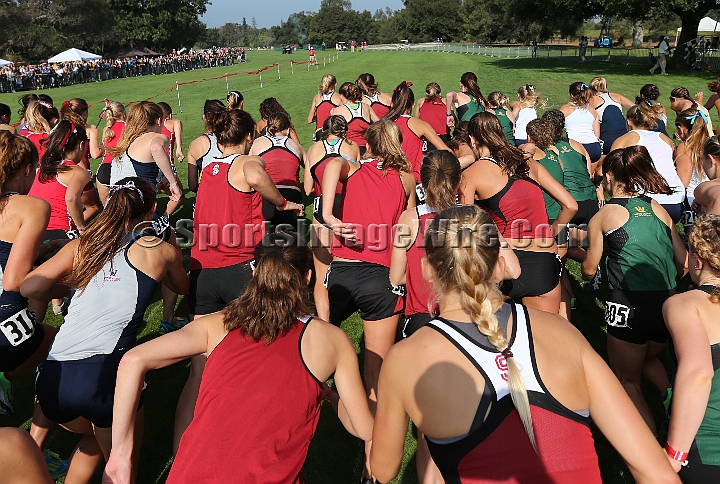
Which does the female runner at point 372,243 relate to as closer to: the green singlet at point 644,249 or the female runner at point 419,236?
the female runner at point 419,236

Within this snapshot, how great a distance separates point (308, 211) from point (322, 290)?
4324 mm

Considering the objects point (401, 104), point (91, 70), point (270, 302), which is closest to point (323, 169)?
point (401, 104)

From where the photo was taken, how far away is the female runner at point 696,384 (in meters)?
2.38

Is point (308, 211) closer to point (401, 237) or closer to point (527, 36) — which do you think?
point (401, 237)

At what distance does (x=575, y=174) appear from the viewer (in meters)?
5.83

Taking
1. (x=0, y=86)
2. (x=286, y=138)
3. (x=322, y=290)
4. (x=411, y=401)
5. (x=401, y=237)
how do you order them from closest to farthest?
1. (x=411, y=401)
2. (x=401, y=237)
3. (x=322, y=290)
4. (x=286, y=138)
5. (x=0, y=86)

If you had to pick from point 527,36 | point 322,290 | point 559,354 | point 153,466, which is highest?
point 527,36

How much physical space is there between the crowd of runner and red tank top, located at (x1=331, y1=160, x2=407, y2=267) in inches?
1641

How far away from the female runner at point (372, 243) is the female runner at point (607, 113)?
207 inches

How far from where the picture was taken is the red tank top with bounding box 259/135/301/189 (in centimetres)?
611

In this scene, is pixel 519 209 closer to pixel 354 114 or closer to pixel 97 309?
pixel 97 309

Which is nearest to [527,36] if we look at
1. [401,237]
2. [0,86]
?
[0,86]

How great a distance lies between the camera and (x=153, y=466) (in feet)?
13.0

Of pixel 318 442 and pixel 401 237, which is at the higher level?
pixel 401 237
